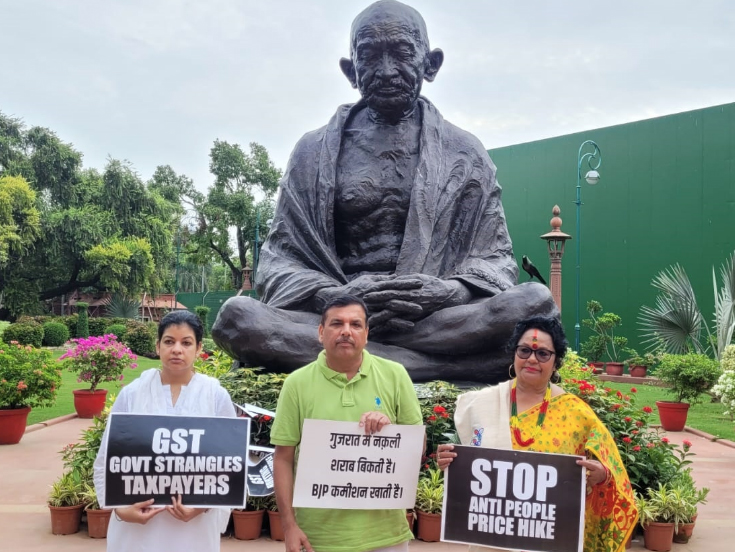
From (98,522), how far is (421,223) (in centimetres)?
278

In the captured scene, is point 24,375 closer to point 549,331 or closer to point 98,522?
point 98,522

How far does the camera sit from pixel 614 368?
51.3ft

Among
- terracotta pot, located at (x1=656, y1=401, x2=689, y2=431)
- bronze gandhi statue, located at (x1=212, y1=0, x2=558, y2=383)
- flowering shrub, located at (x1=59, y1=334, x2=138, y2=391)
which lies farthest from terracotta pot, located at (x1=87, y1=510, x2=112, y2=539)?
terracotta pot, located at (x1=656, y1=401, x2=689, y2=431)

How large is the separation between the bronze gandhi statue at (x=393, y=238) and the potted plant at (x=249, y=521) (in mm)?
1250

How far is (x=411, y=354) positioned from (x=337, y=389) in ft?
8.92

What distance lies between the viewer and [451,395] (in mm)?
4359

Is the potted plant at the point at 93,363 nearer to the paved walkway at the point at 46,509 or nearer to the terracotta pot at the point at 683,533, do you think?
the paved walkway at the point at 46,509

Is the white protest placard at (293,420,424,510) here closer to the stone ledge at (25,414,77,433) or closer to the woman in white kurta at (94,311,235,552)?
the woman in white kurta at (94,311,235,552)

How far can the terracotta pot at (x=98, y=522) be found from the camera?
3650 millimetres

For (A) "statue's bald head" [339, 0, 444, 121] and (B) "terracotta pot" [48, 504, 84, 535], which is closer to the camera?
(B) "terracotta pot" [48, 504, 84, 535]

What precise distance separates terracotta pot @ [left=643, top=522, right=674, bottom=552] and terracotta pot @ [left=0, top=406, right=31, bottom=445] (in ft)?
19.0

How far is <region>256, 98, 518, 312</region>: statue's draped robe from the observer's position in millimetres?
4977

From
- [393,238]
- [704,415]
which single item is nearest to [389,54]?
[393,238]

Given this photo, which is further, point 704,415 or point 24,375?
point 704,415
